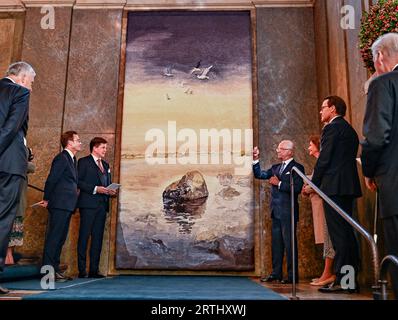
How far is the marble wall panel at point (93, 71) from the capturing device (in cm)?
655

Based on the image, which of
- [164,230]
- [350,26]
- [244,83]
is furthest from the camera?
[244,83]

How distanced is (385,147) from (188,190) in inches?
155

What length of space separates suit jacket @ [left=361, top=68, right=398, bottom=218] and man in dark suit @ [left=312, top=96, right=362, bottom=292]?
1.12m

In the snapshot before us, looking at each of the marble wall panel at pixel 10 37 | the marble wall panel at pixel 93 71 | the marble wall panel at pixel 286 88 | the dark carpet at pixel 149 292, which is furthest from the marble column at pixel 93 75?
the dark carpet at pixel 149 292

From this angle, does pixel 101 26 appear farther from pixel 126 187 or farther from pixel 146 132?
pixel 126 187

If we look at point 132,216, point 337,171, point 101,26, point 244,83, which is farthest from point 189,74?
point 337,171

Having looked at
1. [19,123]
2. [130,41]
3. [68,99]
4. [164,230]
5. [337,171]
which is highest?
[130,41]

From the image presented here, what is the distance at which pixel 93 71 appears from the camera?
265 inches

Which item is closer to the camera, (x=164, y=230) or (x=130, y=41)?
(x=164, y=230)

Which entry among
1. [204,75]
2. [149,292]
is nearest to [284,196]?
[149,292]

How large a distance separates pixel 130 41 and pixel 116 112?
1154 millimetres

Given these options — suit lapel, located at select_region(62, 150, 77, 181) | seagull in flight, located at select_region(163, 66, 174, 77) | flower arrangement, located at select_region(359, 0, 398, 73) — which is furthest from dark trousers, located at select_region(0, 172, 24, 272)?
seagull in flight, located at select_region(163, 66, 174, 77)

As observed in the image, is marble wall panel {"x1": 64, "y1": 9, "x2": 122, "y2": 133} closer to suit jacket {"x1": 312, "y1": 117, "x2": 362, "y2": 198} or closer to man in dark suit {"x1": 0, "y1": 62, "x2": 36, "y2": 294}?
man in dark suit {"x1": 0, "y1": 62, "x2": 36, "y2": 294}

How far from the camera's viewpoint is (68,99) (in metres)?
6.62
